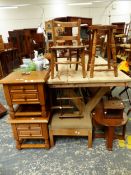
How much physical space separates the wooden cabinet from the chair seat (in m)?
0.14

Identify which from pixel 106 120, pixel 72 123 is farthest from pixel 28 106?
pixel 106 120

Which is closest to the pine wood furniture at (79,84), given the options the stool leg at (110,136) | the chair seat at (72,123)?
the chair seat at (72,123)

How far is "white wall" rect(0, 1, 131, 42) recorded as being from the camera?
8570mm

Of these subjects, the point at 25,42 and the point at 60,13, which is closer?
the point at 25,42

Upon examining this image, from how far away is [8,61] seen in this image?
568 cm

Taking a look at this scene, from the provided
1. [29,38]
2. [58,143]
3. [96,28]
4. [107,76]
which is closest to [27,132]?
[58,143]

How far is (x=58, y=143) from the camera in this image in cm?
219

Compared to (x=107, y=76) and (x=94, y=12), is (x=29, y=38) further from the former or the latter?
(x=107, y=76)

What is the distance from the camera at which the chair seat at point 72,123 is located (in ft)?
6.46

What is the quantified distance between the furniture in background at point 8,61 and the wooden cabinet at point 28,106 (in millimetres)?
3459

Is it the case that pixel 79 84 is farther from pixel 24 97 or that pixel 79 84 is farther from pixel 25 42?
pixel 25 42

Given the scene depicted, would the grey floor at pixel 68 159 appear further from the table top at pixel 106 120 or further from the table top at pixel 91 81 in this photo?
the table top at pixel 91 81

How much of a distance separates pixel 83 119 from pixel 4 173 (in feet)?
3.53

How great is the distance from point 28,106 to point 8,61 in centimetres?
396
